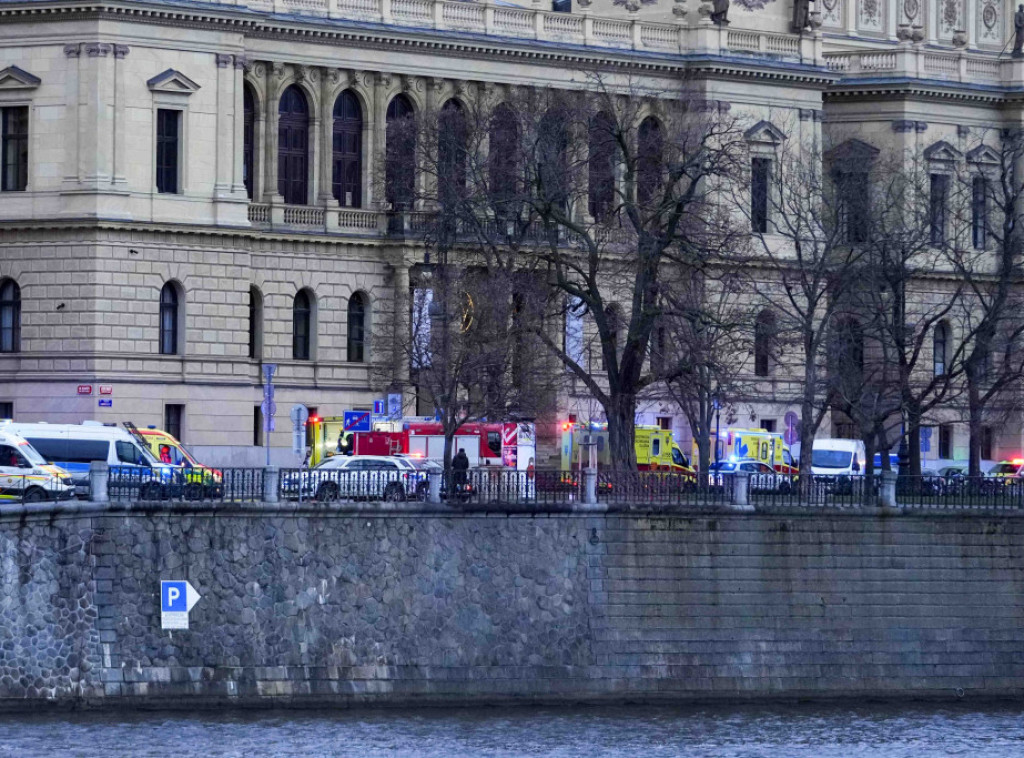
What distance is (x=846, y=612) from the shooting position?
79.8 m

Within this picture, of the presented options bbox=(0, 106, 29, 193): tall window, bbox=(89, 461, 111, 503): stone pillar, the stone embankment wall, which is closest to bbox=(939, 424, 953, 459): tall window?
bbox=(0, 106, 29, 193): tall window

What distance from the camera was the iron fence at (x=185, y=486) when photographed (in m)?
74.6

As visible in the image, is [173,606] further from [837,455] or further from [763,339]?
[837,455]

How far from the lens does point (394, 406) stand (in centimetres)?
11044

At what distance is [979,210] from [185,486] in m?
57.2

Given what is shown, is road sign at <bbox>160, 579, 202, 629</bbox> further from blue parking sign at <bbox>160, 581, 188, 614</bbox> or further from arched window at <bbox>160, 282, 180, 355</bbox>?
arched window at <bbox>160, 282, 180, 355</bbox>

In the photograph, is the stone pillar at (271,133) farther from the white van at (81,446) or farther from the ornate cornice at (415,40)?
the white van at (81,446)

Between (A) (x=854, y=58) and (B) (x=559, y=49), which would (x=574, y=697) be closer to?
(B) (x=559, y=49)

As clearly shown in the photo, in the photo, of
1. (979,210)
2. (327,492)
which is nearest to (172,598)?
(327,492)

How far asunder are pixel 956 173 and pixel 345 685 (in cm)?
5748

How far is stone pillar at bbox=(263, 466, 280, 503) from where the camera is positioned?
75.8 metres

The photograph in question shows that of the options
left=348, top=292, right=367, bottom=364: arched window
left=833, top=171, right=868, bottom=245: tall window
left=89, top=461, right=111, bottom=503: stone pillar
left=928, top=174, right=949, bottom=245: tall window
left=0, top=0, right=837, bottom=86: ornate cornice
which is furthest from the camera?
left=348, top=292, right=367, bottom=364: arched window

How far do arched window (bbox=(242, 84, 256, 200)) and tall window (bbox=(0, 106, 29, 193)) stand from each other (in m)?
8.60

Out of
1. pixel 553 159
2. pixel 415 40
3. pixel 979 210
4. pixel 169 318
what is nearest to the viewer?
pixel 553 159
